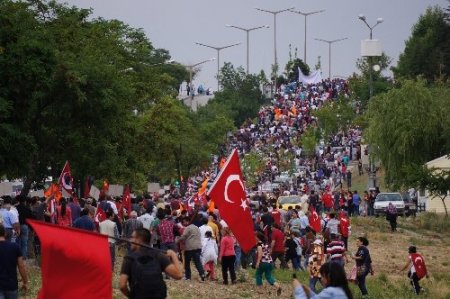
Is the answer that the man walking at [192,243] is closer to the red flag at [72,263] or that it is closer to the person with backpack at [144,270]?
the person with backpack at [144,270]

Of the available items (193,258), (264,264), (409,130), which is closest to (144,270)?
(264,264)

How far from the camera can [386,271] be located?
129ft

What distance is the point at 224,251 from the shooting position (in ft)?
96.3

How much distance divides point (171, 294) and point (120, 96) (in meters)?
17.4

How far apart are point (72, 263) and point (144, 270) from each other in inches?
42.2

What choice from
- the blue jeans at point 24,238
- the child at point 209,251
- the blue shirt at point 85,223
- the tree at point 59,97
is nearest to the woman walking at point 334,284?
the blue shirt at point 85,223

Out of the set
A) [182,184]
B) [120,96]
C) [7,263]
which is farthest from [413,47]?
[7,263]

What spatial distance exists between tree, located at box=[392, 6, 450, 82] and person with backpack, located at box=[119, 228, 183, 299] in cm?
10994

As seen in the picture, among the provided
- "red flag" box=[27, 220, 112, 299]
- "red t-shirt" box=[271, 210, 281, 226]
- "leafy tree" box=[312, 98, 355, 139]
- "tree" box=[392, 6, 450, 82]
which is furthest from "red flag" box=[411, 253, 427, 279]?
"tree" box=[392, 6, 450, 82]

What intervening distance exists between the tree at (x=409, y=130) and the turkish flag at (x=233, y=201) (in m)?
45.9

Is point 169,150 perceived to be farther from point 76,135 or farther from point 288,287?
point 288,287

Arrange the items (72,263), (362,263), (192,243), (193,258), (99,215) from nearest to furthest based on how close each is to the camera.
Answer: (72,263) → (362,263) → (192,243) → (193,258) → (99,215)

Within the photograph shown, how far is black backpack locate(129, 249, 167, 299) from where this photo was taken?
15.1 meters

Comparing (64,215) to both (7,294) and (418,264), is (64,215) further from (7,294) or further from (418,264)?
(7,294)
